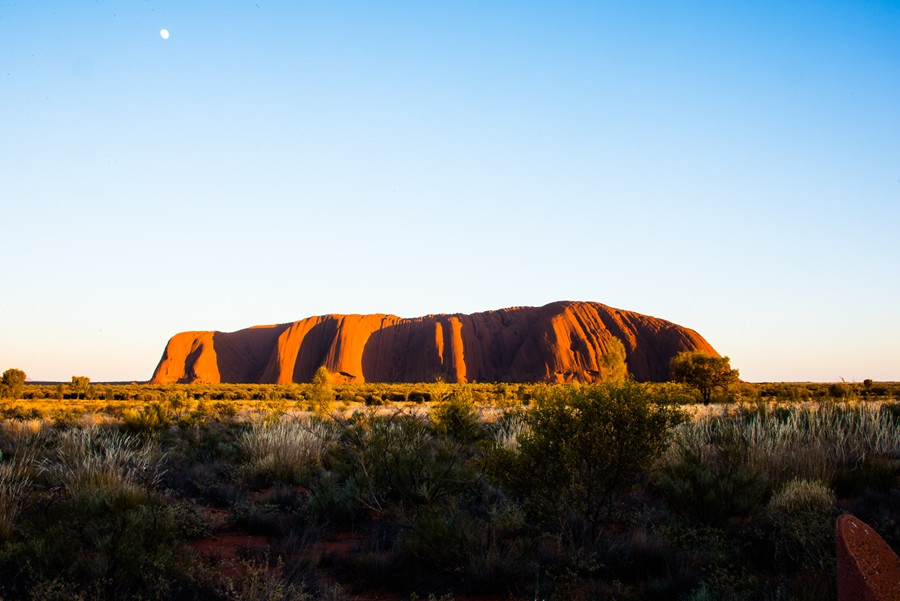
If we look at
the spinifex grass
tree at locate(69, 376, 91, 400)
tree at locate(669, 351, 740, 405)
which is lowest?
tree at locate(69, 376, 91, 400)

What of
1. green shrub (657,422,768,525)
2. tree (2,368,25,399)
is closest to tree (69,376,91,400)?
tree (2,368,25,399)

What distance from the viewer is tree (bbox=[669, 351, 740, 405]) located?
28688 mm

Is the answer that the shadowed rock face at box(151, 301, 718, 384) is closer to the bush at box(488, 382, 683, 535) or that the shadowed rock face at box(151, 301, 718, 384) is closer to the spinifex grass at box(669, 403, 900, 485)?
the spinifex grass at box(669, 403, 900, 485)

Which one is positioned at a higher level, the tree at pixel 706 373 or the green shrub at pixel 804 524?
the tree at pixel 706 373

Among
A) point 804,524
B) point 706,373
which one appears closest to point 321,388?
point 706,373

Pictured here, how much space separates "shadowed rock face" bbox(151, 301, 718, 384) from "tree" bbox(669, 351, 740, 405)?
1698 inches

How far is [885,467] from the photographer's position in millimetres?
7031

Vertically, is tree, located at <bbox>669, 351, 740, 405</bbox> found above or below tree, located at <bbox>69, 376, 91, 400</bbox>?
above

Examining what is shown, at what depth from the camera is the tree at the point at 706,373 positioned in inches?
1129

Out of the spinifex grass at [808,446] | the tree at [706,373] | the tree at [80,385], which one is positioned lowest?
the tree at [80,385]

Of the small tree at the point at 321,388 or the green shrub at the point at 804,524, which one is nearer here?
the green shrub at the point at 804,524

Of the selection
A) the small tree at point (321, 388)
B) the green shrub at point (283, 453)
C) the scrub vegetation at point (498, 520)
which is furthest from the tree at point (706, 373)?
the green shrub at point (283, 453)

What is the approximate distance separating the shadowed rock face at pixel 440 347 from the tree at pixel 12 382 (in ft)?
163

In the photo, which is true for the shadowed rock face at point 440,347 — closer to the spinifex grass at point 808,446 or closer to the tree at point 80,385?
the tree at point 80,385
